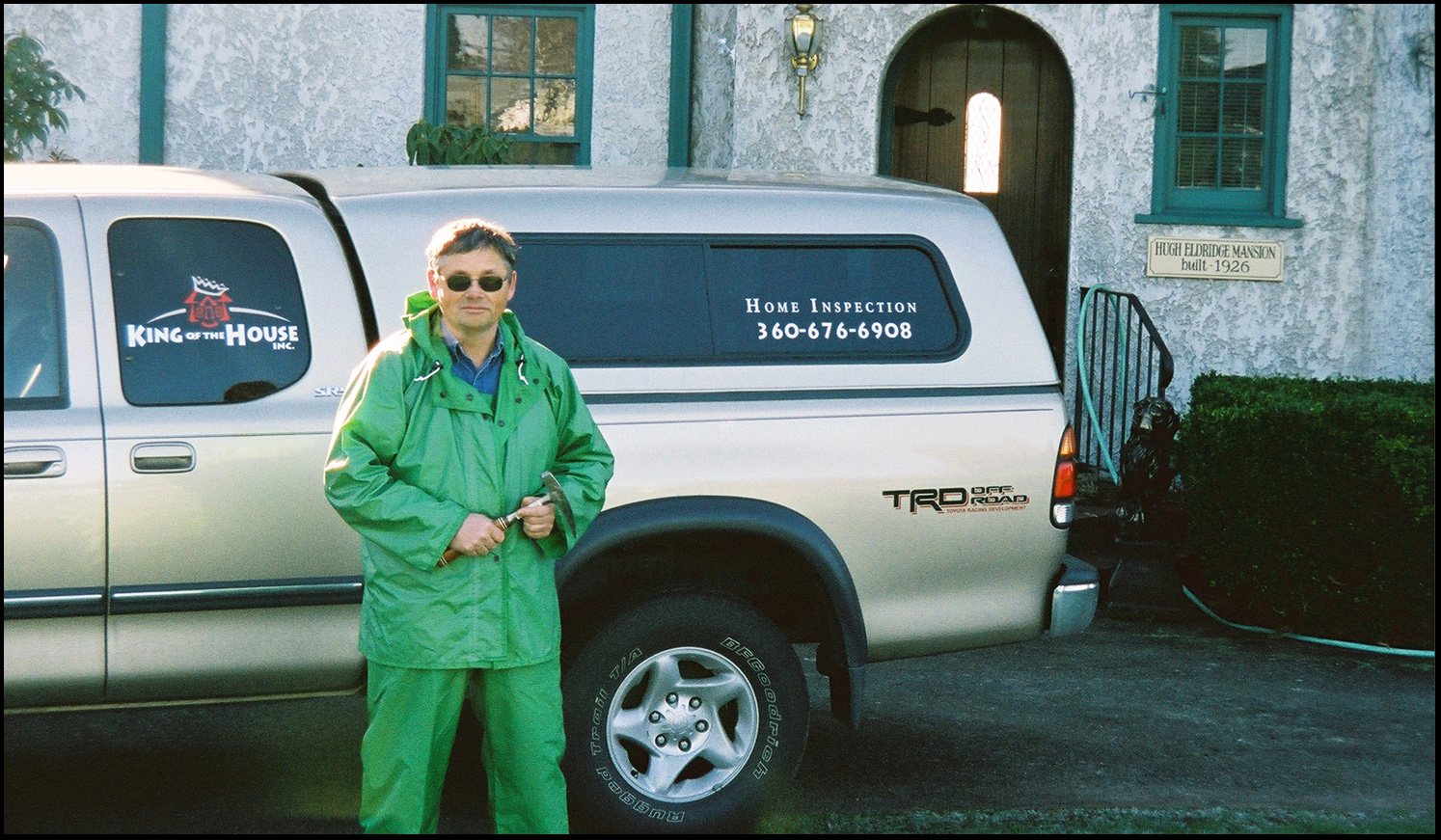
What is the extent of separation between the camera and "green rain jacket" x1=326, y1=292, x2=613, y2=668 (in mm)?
3312

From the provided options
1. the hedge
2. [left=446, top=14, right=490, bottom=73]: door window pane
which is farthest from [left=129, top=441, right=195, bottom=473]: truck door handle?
[left=446, top=14, right=490, bottom=73]: door window pane

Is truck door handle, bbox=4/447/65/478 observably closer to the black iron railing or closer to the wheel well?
the wheel well

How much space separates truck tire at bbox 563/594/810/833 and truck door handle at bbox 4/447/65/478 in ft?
4.64

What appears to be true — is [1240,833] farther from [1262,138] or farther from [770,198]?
[1262,138]

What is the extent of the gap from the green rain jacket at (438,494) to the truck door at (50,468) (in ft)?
2.51

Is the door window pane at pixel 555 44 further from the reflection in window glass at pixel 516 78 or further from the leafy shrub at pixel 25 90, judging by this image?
the leafy shrub at pixel 25 90

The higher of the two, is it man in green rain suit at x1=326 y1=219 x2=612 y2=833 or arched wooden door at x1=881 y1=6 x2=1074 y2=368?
arched wooden door at x1=881 y1=6 x2=1074 y2=368

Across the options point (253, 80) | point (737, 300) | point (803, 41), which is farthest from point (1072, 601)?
point (253, 80)

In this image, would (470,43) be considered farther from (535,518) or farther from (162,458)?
(535,518)

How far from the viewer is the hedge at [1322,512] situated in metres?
6.50

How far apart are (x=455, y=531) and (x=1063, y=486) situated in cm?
195

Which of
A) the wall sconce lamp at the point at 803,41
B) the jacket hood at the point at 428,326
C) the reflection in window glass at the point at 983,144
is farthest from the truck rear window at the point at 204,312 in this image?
the reflection in window glass at the point at 983,144

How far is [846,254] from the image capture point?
4.41 metres

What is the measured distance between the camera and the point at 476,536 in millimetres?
3320
